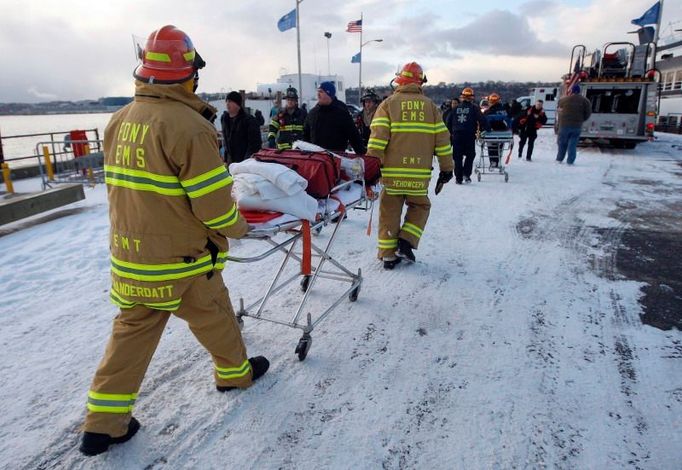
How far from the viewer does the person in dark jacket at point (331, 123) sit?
5273mm

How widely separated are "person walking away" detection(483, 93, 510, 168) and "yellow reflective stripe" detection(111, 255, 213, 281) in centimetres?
791

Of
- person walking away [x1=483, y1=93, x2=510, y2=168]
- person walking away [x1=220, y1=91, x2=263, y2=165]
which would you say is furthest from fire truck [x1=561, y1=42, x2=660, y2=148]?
person walking away [x1=220, y1=91, x2=263, y2=165]

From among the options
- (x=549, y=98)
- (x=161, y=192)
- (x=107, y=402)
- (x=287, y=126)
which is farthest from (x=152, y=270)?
(x=549, y=98)

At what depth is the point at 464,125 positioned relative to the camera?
8.50 meters

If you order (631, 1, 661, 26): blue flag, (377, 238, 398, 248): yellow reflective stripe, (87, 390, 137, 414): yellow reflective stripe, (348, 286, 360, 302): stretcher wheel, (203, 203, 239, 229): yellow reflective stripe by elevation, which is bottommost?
(348, 286, 360, 302): stretcher wheel

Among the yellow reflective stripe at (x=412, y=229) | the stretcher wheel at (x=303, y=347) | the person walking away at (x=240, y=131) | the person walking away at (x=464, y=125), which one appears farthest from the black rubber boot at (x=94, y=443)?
the person walking away at (x=464, y=125)

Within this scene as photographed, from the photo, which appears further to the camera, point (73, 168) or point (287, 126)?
point (73, 168)

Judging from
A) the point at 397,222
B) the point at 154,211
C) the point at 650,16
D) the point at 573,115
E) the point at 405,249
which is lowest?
the point at 405,249

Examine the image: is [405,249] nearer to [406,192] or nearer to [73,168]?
[406,192]

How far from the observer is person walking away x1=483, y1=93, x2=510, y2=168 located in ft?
30.7

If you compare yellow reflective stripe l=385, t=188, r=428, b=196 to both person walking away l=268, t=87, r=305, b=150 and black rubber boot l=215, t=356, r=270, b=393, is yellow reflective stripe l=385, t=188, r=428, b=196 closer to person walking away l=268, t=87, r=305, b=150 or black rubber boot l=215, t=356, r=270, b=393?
black rubber boot l=215, t=356, r=270, b=393

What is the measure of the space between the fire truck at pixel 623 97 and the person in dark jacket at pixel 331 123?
36.3ft

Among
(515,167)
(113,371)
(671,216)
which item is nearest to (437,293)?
(113,371)

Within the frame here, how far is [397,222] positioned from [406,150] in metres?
0.74
